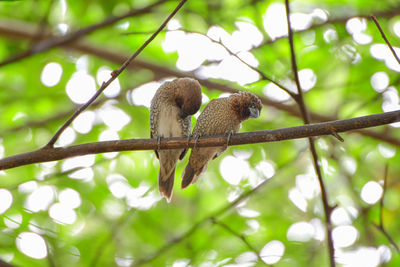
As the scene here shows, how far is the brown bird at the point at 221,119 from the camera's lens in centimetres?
397

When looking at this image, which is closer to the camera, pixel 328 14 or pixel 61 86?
pixel 328 14

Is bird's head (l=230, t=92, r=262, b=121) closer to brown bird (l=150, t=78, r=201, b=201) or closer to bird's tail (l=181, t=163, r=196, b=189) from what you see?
brown bird (l=150, t=78, r=201, b=201)

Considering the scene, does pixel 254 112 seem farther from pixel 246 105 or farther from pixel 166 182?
pixel 166 182

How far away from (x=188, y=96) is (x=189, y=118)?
13.6 inches

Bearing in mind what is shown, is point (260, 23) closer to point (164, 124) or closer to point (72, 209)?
point (164, 124)

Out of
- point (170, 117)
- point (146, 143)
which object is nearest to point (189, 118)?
point (170, 117)

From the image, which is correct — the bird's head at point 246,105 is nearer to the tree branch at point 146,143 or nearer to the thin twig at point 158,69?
the thin twig at point 158,69

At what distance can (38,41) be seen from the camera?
4.86 meters

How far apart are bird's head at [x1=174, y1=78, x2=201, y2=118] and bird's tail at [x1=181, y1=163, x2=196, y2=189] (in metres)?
0.51

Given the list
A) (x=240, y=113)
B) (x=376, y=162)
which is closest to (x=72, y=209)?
(x=240, y=113)

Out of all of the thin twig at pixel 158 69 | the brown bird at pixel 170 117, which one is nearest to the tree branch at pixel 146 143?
the brown bird at pixel 170 117

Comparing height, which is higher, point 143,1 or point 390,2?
point 143,1

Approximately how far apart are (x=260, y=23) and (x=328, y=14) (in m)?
0.84

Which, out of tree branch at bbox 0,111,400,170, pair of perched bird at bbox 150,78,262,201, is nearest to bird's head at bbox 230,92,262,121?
pair of perched bird at bbox 150,78,262,201
